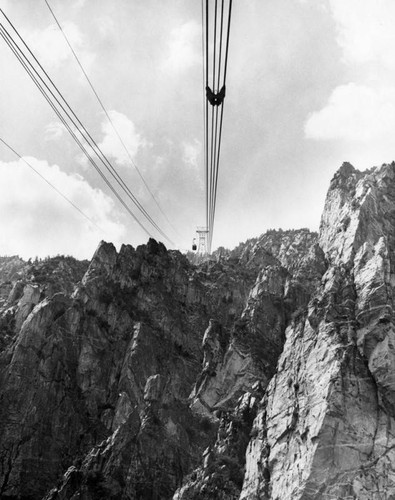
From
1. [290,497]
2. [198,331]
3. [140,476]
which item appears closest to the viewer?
[290,497]

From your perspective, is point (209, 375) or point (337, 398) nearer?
point (337, 398)

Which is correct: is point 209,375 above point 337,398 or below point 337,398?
above

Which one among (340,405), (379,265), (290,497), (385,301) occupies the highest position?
(379,265)

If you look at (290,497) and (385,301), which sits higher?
(385,301)

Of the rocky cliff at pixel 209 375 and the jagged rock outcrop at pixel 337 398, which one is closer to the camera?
the jagged rock outcrop at pixel 337 398

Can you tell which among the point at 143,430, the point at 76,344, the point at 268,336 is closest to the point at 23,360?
the point at 76,344

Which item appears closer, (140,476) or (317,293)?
(140,476)

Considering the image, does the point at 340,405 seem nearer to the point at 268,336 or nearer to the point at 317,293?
the point at 317,293

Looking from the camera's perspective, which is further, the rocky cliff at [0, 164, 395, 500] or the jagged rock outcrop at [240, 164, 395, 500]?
the rocky cliff at [0, 164, 395, 500]
